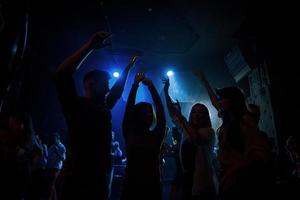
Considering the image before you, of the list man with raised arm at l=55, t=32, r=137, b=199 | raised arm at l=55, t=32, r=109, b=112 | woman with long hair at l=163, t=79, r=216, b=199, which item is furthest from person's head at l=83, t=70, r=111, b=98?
woman with long hair at l=163, t=79, r=216, b=199

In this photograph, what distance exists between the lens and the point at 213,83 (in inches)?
442

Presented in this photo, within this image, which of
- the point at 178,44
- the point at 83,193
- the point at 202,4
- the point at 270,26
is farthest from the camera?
the point at 178,44

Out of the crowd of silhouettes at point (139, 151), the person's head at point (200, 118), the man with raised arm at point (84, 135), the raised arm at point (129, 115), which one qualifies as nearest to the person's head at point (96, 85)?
the crowd of silhouettes at point (139, 151)

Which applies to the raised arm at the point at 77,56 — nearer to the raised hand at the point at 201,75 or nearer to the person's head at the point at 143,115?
the person's head at the point at 143,115

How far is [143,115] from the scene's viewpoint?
2494 millimetres

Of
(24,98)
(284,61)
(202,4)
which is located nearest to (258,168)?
(284,61)

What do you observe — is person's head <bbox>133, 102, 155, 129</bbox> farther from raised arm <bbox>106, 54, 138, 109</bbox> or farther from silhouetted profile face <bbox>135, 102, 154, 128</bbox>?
raised arm <bbox>106, 54, 138, 109</bbox>

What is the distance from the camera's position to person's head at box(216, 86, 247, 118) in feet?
7.49

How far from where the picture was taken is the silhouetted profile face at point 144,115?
246 cm

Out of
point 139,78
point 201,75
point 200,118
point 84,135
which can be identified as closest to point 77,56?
point 84,135

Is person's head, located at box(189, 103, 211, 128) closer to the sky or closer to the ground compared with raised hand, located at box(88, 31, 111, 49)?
closer to the ground

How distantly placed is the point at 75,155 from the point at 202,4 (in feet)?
20.2

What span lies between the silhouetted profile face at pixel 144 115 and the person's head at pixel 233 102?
0.77m

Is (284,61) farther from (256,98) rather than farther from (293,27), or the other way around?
(256,98)
